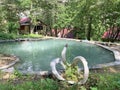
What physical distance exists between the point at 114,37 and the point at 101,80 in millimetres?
19278

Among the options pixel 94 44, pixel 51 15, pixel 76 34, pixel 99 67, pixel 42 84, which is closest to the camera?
pixel 42 84

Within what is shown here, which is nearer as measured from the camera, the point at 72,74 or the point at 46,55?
the point at 72,74

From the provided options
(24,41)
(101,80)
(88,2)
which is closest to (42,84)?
(101,80)

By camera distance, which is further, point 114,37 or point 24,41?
point 114,37

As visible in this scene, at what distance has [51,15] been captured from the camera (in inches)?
994

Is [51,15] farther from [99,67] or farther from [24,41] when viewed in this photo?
[99,67]

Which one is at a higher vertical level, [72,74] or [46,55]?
[72,74]

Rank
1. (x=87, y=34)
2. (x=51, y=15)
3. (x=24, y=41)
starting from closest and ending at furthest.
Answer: (x=24, y=41), (x=87, y=34), (x=51, y=15)

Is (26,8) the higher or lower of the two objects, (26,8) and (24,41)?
the higher

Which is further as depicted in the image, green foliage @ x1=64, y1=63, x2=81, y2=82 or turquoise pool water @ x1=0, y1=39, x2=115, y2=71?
turquoise pool water @ x1=0, y1=39, x2=115, y2=71

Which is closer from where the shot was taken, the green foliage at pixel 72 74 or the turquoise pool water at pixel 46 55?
the green foliage at pixel 72 74

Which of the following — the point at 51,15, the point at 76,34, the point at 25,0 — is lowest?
the point at 76,34

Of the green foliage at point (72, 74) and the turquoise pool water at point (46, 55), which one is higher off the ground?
the green foliage at point (72, 74)

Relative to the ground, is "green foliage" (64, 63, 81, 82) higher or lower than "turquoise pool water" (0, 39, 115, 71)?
higher
